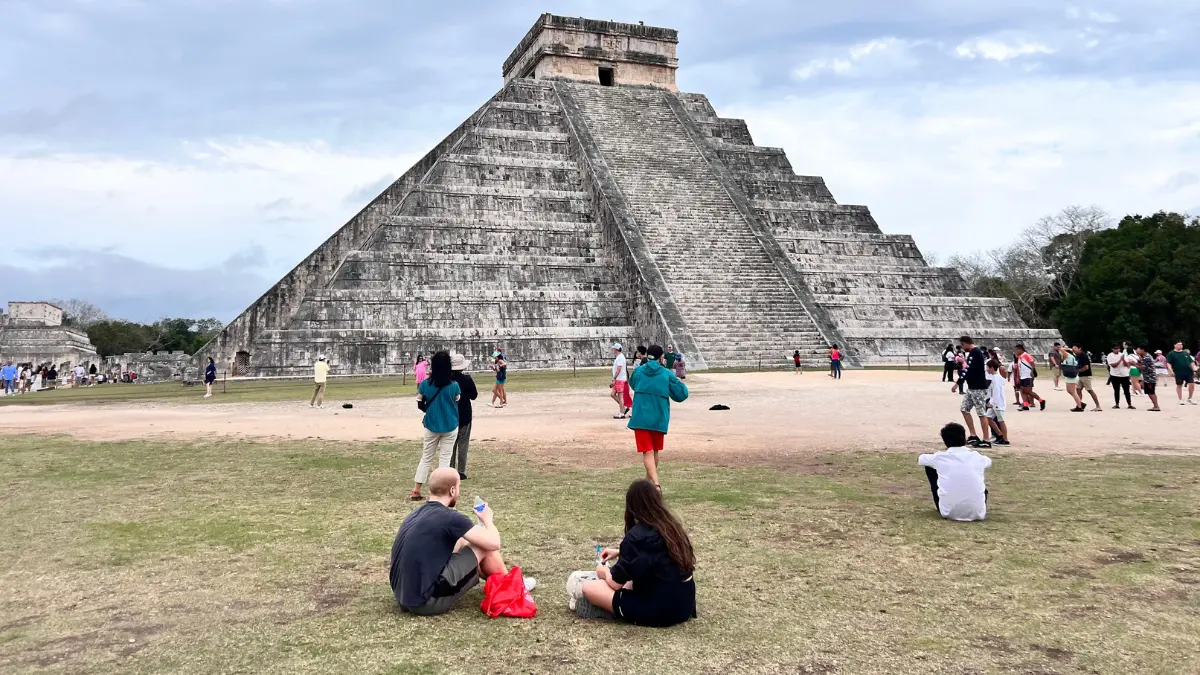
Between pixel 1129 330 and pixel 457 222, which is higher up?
pixel 457 222

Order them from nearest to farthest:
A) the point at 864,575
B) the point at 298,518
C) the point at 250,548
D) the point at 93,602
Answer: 1. the point at 93,602
2. the point at 864,575
3. the point at 250,548
4. the point at 298,518

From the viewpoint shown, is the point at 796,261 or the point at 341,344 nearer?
the point at 341,344

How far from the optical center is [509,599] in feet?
13.1

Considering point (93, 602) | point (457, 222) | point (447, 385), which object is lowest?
point (93, 602)

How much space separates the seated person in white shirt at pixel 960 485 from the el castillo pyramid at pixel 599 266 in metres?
16.7

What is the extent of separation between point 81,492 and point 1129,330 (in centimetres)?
3723

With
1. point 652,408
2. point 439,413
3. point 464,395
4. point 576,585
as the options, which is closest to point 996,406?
point 652,408

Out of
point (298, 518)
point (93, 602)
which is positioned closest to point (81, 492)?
point (298, 518)

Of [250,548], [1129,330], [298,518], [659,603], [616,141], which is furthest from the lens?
[1129,330]

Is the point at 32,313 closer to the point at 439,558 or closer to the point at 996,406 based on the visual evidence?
the point at 996,406

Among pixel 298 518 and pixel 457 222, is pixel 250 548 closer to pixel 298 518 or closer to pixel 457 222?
pixel 298 518

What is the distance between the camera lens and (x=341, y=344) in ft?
76.5

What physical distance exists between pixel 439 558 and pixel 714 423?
8.08 metres

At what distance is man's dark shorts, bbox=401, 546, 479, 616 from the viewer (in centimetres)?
403
